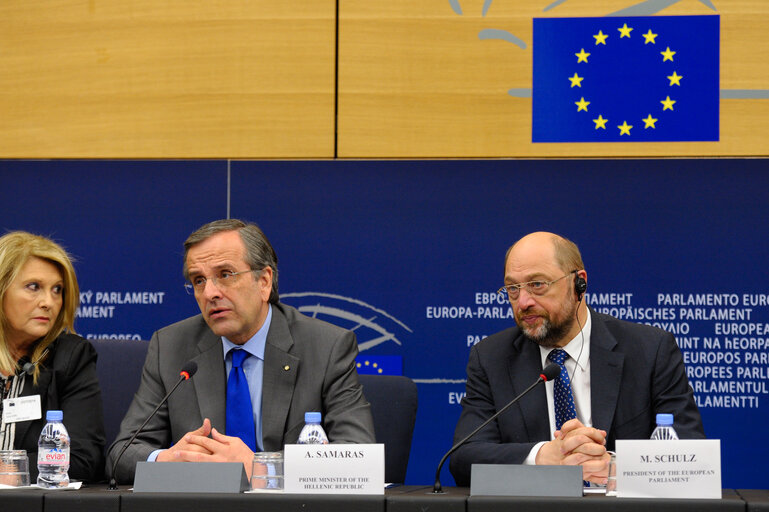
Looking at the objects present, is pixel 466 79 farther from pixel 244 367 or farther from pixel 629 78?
pixel 244 367

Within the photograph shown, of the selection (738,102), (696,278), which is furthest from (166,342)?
(738,102)

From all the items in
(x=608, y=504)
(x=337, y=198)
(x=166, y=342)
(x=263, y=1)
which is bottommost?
(x=608, y=504)

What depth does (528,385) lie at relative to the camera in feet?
9.71

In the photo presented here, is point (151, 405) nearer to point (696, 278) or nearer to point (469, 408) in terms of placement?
point (469, 408)

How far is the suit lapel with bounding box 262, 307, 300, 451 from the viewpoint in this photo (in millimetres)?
2871

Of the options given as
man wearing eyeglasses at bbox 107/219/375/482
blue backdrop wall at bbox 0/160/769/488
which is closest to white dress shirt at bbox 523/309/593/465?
man wearing eyeglasses at bbox 107/219/375/482

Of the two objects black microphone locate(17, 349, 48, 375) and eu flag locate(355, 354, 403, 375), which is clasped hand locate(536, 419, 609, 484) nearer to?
eu flag locate(355, 354, 403, 375)

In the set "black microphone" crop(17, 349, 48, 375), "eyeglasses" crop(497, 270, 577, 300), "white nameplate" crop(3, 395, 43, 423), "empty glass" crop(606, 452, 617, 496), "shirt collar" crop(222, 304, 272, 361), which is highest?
"eyeglasses" crop(497, 270, 577, 300)

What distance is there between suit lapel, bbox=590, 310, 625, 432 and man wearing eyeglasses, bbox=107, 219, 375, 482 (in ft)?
2.20

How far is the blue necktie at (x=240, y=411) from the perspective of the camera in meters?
2.90

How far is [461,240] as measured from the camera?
3.99 metres

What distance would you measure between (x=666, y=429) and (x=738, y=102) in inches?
75.9

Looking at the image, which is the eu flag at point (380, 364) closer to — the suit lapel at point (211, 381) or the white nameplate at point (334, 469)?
the suit lapel at point (211, 381)

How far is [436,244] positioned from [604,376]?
1227 millimetres
